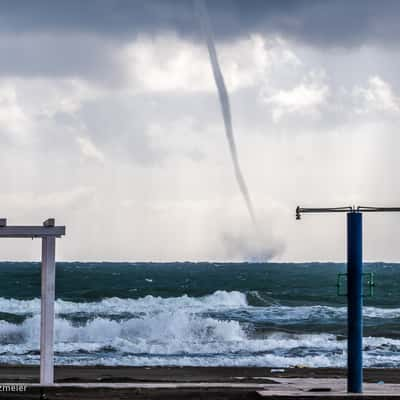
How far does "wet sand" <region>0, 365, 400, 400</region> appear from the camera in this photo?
16.3m

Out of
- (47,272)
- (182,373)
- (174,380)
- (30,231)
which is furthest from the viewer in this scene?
(182,373)

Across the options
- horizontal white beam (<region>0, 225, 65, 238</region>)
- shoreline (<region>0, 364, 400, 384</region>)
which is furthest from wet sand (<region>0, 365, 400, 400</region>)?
horizontal white beam (<region>0, 225, 65, 238</region>)

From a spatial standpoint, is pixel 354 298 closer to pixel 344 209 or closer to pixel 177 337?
pixel 344 209

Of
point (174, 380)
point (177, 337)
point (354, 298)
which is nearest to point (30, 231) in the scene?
point (354, 298)

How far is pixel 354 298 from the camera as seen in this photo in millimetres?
16109

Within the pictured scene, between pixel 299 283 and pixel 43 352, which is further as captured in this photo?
pixel 299 283

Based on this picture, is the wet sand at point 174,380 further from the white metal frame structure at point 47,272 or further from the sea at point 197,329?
the sea at point 197,329

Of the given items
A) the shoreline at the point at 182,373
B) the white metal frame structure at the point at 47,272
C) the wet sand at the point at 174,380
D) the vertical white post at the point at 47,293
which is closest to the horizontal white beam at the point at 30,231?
the white metal frame structure at the point at 47,272

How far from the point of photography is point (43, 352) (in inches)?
629

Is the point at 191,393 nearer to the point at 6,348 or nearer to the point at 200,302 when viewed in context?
the point at 6,348

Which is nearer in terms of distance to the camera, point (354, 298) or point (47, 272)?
point (47, 272)

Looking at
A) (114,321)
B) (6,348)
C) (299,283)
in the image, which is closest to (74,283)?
(299,283)

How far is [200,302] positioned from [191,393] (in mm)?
49396

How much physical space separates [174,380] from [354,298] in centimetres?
647
